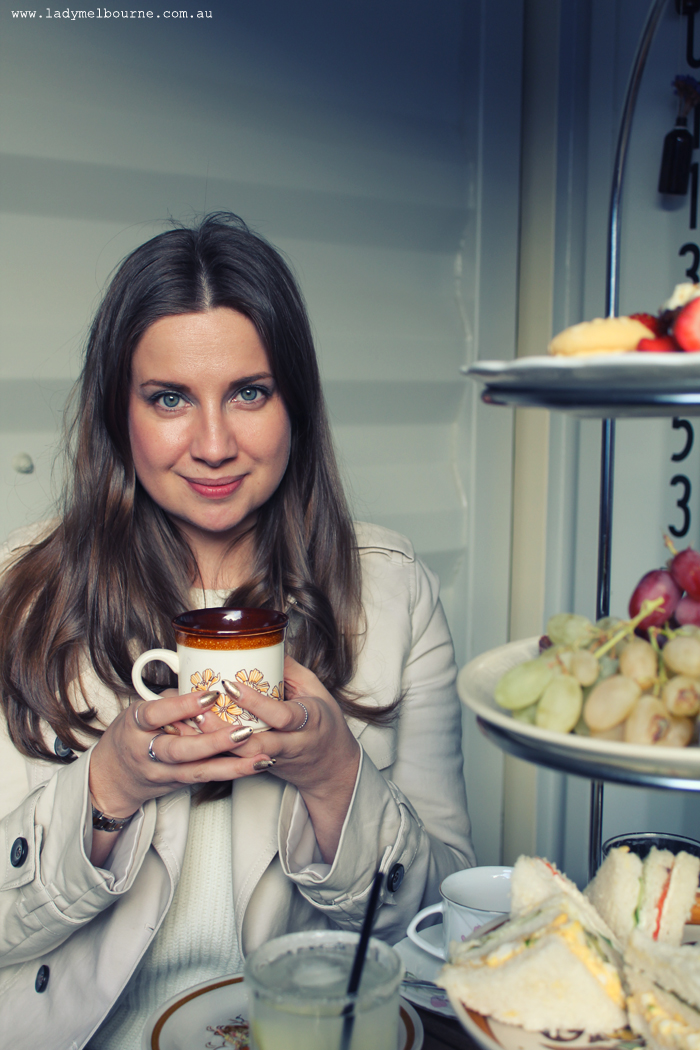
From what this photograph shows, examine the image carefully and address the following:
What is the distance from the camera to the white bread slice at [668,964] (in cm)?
57

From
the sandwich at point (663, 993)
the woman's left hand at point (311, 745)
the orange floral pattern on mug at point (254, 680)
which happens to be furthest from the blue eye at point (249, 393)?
the sandwich at point (663, 993)

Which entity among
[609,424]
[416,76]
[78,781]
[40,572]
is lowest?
[78,781]

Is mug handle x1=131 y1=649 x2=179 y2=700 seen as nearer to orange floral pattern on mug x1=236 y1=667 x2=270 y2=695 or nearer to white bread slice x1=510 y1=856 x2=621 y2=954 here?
orange floral pattern on mug x1=236 y1=667 x2=270 y2=695

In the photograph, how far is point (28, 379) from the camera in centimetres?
164

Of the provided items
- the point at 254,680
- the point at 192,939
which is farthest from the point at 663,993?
the point at 192,939

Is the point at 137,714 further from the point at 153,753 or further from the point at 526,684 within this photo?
the point at 526,684

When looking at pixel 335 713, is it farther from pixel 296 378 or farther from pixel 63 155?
pixel 63 155

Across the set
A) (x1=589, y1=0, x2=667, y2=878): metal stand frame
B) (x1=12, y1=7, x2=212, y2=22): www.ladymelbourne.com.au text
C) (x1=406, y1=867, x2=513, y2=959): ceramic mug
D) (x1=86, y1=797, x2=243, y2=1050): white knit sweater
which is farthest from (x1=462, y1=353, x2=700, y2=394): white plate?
(x1=12, y1=7, x2=212, y2=22): www.ladymelbourne.com.au text

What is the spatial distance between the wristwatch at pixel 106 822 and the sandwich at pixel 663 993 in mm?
615

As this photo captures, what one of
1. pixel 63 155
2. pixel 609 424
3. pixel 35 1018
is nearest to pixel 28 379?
pixel 63 155

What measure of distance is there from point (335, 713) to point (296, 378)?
0.48 metres

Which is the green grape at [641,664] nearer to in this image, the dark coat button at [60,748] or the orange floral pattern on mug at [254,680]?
the orange floral pattern on mug at [254,680]

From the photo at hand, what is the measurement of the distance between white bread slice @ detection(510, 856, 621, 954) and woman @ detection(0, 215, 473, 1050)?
0.86 feet

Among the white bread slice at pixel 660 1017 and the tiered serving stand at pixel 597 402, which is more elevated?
the tiered serving stand at pixel 597 402
